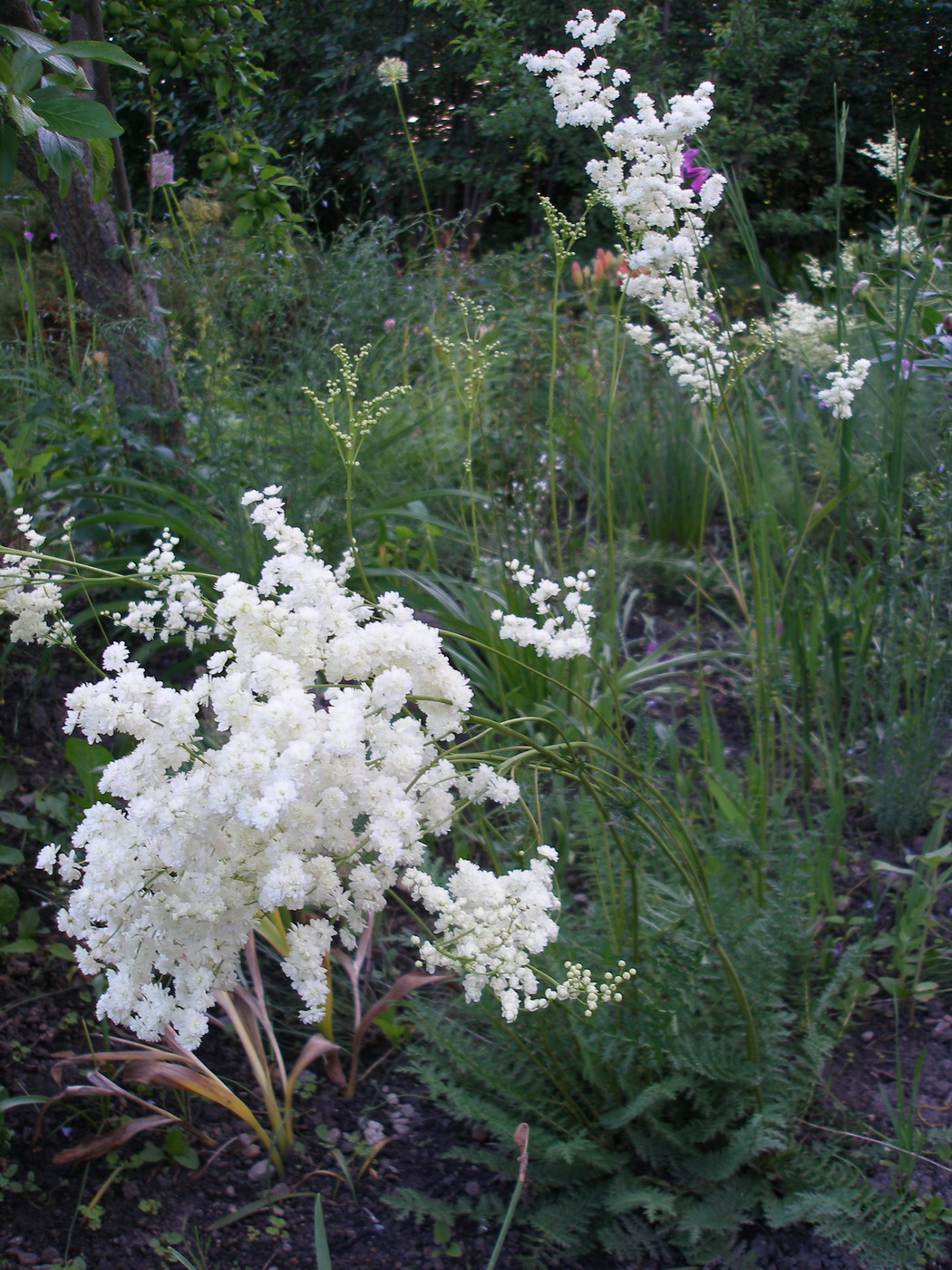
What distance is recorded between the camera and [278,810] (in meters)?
0.82

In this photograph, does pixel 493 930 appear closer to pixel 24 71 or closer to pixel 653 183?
pixel 653 183

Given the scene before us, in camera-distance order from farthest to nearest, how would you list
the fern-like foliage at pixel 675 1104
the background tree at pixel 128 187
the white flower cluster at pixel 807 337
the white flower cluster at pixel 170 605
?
1. the white flower cluster at pixel 807 337
2. the background tree at pixel 128 187
3. the fern-like foliage at pixel 675 1104
4. the white flower cluster at pixel 170 605

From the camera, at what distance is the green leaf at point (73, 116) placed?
136 centimetres

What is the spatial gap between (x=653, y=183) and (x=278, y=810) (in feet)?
3.45

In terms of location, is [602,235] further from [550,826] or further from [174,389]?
[550,826]

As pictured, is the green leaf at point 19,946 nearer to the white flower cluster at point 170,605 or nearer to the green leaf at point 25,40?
the white flower cluster at point 170,605

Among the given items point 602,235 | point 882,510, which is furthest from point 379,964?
point 602,235

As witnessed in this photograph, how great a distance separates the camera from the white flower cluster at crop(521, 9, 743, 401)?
139 cm

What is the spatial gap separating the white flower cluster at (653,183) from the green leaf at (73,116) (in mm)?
642

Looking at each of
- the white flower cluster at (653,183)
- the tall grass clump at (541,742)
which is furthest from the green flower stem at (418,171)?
the white flower cluster at (653,183)

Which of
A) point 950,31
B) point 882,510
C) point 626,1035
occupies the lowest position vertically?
point 626,1035

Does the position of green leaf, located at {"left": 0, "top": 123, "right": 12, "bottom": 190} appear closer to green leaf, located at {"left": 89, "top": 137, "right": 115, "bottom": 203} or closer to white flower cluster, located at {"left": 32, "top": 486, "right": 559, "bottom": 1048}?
green leaf, located at {"left": 89, "top": 137, "right": 115, "bottom": 203}

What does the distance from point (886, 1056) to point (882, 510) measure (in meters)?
1.13

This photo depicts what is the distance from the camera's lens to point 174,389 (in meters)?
3.17
